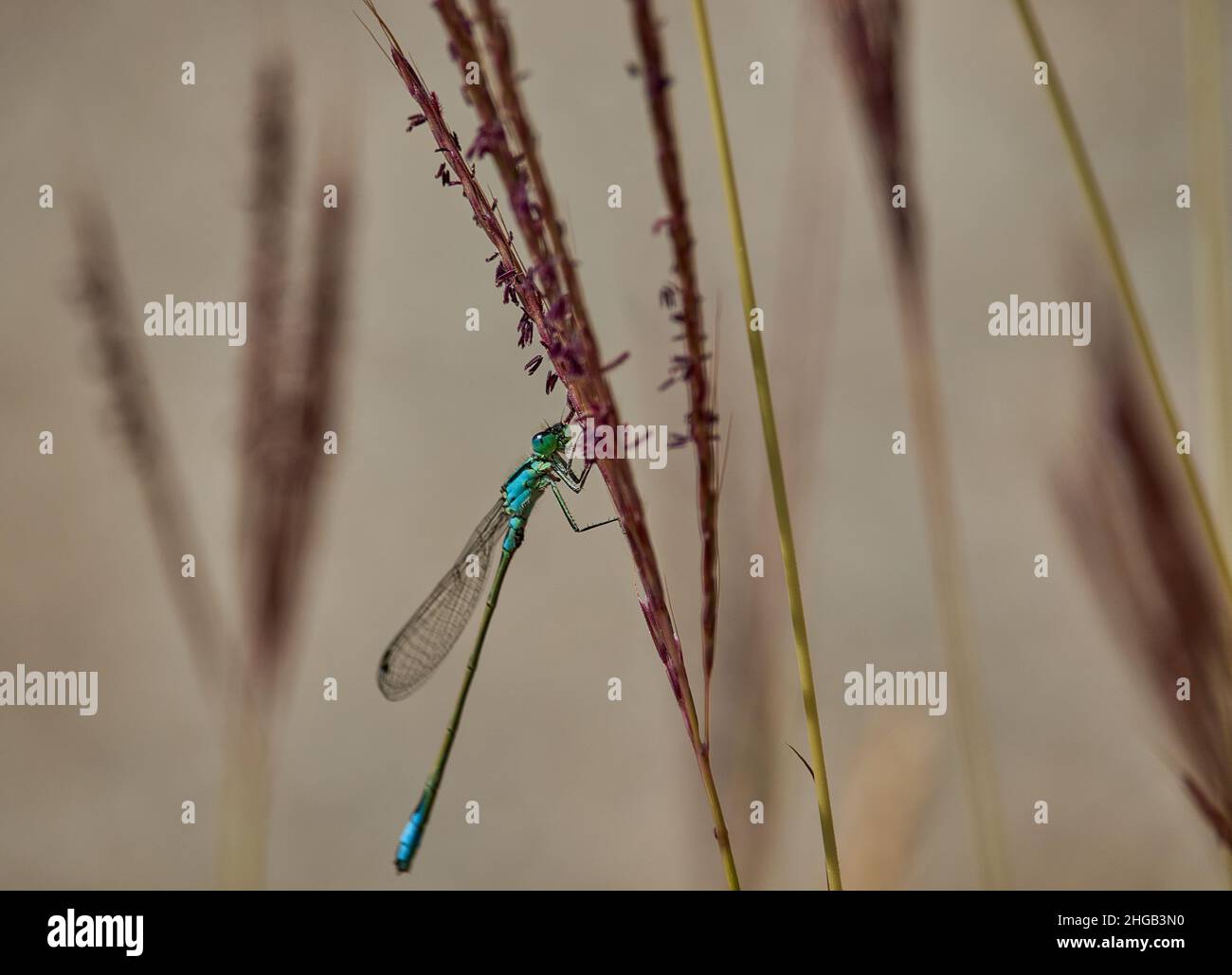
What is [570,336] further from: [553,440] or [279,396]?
[553,440]

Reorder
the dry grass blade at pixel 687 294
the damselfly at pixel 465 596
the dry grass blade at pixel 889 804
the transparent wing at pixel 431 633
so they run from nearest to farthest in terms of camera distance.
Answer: the dry grass blade at pixel 687 294
the dry grass blade at pixel 889 804
the damselfly at pixel 465 596
the transparent wing at pixel 431 633

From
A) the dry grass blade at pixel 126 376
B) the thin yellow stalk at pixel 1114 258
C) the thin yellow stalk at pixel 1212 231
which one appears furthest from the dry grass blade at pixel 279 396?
the thin yellow stalk at pixel 1212 231

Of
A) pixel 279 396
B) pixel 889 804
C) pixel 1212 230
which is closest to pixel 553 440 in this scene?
pixel 279 396

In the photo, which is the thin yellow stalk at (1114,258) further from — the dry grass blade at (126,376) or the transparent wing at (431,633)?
the transparent wing at (431,633)

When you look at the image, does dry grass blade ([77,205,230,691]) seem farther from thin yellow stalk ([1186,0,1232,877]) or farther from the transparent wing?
thin yellow stalk ([1186,0,1232,877])

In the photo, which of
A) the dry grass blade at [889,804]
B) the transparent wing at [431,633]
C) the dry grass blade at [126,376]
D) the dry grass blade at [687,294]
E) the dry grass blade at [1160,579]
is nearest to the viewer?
the dry grass blade at [687,294]

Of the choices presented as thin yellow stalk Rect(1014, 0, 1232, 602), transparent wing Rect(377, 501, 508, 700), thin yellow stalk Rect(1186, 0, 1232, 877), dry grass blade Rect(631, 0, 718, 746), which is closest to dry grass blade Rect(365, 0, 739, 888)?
dry grass blade Rect(631, 0, 718, 746)
